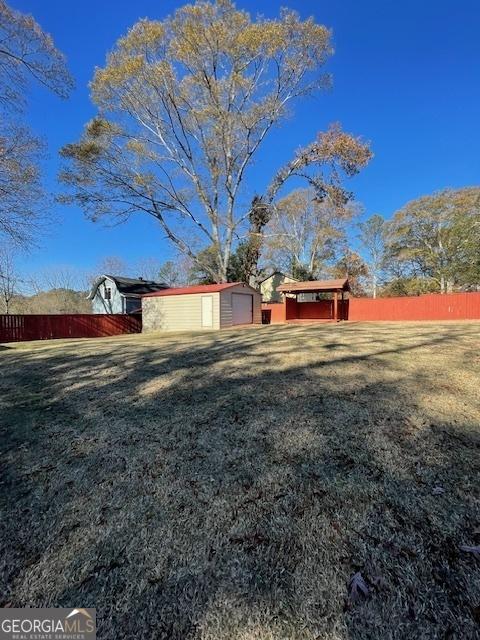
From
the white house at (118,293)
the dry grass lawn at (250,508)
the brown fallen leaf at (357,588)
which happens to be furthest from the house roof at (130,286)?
the brown fallen leaf at (357,588)

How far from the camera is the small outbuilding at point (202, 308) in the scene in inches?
653

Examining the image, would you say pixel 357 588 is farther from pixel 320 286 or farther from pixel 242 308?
pixel 242 308

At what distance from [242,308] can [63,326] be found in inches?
380

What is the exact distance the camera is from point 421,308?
18.1 meters

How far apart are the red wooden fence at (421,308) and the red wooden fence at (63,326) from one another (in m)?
14.0

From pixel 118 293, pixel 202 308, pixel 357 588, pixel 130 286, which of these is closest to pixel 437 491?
pixel 357 588

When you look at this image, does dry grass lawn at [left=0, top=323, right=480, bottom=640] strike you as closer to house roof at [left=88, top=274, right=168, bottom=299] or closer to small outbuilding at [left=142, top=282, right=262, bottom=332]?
small outbuilding at [left=142, top=282, right=262, bottom=332]

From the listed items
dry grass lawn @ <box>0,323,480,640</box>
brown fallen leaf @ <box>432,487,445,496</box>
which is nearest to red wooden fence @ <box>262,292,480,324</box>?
dry grass lawn @ <box>0,323,480,640</box>

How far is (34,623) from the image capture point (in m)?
1.48

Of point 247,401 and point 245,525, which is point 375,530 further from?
point 247,401

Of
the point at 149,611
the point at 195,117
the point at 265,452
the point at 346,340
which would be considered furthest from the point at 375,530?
the point at 195,117

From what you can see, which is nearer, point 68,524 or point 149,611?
point 149,611

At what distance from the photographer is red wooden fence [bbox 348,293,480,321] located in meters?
17.1

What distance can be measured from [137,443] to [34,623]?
132cm
